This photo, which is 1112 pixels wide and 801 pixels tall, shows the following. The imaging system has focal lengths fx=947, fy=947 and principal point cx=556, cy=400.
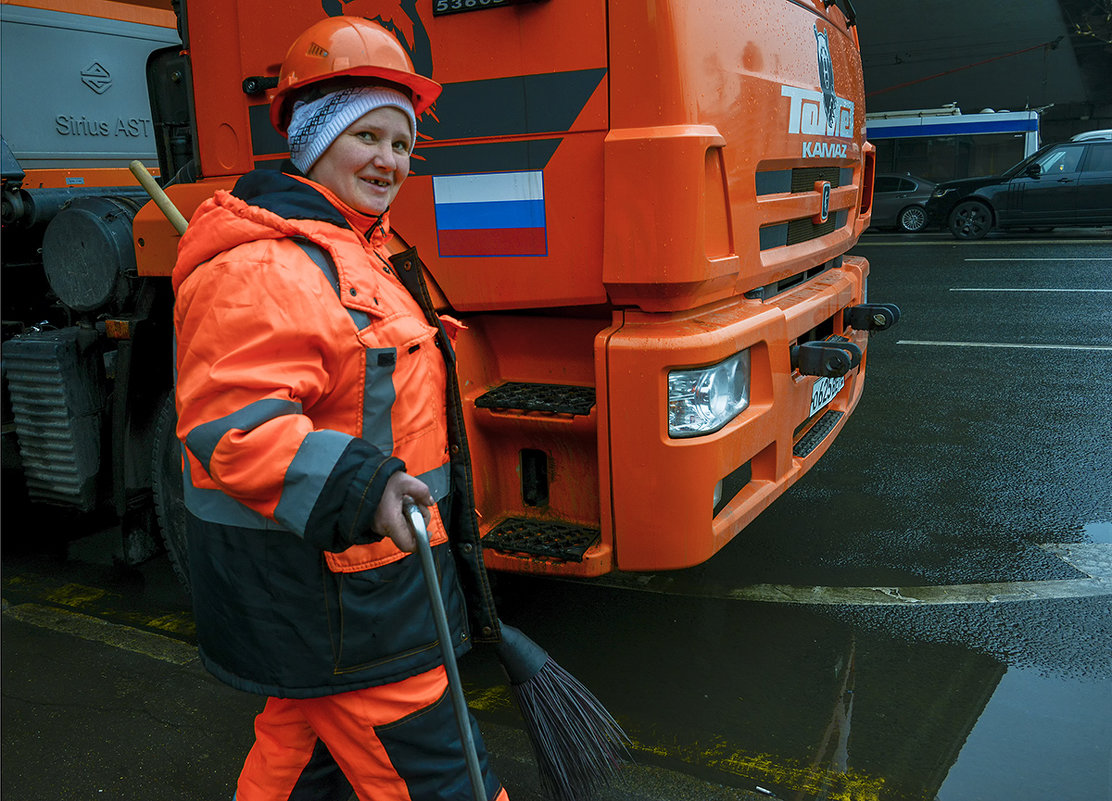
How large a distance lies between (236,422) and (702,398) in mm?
1467

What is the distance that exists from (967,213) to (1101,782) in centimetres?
1596

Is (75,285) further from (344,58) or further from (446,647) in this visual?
(446,647)

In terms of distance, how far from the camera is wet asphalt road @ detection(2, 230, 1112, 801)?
8.55ft

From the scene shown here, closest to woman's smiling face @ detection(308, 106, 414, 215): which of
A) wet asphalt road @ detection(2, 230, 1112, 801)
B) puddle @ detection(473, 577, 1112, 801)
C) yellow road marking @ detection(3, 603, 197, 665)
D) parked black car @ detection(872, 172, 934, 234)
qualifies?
wet asphalt road @ detection(2, 230, 1112, 801)

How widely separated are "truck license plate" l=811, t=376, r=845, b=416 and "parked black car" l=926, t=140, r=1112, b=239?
14124 mm

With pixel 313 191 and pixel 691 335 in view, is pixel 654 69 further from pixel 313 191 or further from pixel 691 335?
pixel 313 191

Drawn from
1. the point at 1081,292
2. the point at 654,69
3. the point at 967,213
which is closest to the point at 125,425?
the point at 654,69

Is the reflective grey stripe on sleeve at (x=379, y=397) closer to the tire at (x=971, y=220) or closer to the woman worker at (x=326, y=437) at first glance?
the woman worker at (x=326, y=437)

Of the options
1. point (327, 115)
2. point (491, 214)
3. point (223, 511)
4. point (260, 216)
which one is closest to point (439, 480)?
point (223, 511)

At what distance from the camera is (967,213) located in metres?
16.7

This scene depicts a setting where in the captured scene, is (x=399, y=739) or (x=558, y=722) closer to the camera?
(x=399, y=739)

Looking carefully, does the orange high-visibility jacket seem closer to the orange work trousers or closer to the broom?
the orange work trousers

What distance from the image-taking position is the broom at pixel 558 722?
214 centimetres

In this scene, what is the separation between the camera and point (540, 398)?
9.15 feet
